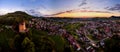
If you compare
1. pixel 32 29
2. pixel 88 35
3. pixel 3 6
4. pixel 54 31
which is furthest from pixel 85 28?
pixel 3 6

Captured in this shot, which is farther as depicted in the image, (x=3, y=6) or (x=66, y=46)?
(x=3, y=6)

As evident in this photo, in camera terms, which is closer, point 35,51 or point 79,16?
point 35,51

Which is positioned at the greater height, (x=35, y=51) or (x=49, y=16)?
(x=49, y=16)

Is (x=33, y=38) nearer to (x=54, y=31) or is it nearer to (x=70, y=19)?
(x=54, y=31)

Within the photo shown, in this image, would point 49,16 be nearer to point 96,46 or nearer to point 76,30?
point 76,30

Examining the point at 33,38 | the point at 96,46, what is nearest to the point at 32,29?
the point at 33,38

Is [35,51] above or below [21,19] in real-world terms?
below

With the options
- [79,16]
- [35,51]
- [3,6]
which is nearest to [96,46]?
[79,16]
